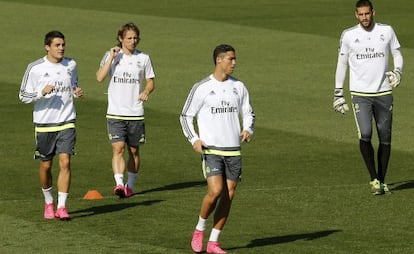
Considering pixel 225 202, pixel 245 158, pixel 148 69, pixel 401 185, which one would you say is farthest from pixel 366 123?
pixel 225 202

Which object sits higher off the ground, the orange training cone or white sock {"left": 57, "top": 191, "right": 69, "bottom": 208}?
white sock {"left": 57, "top": 191, "right": 69, "bottom": 208}

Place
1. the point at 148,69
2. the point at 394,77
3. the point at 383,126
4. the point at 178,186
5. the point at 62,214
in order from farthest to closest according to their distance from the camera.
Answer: the point at 178,186 < the point at 148,69 < the point at 383,126 < the point at 394,77 < the point at 62,214

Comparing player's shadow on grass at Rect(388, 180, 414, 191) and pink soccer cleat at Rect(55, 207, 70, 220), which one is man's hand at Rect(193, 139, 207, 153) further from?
player's shadow on grass at Rect(388, 180, 414, 191)

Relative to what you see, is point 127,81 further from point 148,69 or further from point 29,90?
point 29,90

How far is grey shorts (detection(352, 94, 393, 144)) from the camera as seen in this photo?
69.0 feet

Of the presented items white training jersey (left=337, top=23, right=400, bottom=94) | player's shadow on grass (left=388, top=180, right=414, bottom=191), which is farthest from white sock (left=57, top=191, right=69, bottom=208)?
player's shadow on grass (left=388, top=180, right=414, bottom=191)

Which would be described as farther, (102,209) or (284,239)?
(102,209)

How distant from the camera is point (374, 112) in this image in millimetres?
21219

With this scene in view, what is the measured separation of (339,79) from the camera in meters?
21.1

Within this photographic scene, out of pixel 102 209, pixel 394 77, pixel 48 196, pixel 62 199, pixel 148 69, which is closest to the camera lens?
pixel 62 199

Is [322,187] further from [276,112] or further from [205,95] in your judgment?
[276,112]

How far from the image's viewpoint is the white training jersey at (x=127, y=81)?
21.2 meters

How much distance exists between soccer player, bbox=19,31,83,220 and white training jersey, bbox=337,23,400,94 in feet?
14.2

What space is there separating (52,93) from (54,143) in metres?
0.69
